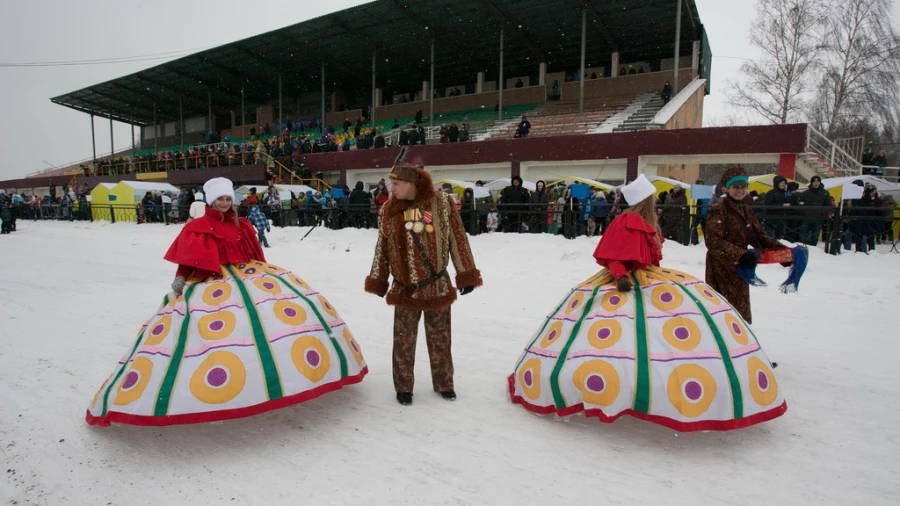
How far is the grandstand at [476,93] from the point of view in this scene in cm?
1889

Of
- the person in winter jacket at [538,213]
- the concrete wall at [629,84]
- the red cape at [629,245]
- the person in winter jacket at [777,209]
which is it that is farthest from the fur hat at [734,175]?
the concrete wall at [629,84]

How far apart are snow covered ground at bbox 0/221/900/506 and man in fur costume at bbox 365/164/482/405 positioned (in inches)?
20.0

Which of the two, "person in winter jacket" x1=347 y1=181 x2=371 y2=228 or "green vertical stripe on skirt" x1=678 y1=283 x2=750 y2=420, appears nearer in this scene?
"green vertical stripe on skirt" x1=678 y1=283 x2=750 y2=420

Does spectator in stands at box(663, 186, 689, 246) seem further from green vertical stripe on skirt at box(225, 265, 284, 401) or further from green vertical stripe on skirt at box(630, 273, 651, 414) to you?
green vertical stripe on skirt at box(225, 265, 284, 401)

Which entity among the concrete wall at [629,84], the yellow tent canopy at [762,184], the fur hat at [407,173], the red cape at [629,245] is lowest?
the red cape at [629,245]

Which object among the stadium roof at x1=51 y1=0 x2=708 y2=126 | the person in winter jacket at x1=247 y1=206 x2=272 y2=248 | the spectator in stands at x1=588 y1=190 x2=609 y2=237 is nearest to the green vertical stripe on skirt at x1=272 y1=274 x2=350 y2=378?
the spectator in stands at x1=588 y1=190 x2=609 y2=237

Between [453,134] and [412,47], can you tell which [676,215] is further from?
[412,47]

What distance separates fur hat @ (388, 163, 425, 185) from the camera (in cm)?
358

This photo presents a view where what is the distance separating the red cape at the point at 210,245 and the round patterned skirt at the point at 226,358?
0.11 m

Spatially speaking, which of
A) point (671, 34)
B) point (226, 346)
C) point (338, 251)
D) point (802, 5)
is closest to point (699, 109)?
point (671, 34)

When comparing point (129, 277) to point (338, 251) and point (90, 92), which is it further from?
point (90, 92)

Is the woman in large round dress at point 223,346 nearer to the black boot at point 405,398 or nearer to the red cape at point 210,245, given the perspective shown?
the red cape at point 210,245

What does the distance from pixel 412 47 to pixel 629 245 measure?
Answer: 2772 centimetres

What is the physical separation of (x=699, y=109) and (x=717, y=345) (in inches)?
1078
